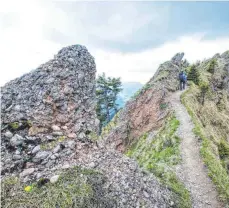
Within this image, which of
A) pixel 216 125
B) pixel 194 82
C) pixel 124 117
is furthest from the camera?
pixel 194 82

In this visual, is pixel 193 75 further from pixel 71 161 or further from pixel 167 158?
pixel 71 161

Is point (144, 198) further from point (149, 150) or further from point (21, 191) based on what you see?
point (149, 150)

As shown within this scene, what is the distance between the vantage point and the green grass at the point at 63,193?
289 inches

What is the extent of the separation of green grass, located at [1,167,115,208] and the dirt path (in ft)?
23.5

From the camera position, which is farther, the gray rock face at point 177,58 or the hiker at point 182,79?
the gray rock face at point 177,58

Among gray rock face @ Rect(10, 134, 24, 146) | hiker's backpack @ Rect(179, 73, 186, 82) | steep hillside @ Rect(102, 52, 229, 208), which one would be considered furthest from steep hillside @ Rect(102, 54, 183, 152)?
gray rock face @ Rect(10, 134, 24, 146)

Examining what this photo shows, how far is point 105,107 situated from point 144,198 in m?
51.1

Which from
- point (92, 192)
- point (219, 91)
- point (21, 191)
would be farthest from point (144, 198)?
point (219, 91)

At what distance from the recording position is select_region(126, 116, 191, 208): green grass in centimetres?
1315

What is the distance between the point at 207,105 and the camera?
35.4 metres

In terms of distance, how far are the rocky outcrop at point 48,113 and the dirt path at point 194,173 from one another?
7.74 metres

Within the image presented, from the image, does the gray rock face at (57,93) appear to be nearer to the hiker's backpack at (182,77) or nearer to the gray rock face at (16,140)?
the gray rock face at (16,140)

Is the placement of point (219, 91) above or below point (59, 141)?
above

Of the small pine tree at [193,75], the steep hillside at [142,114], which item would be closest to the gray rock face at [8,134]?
the steep hillside at [142,114]
